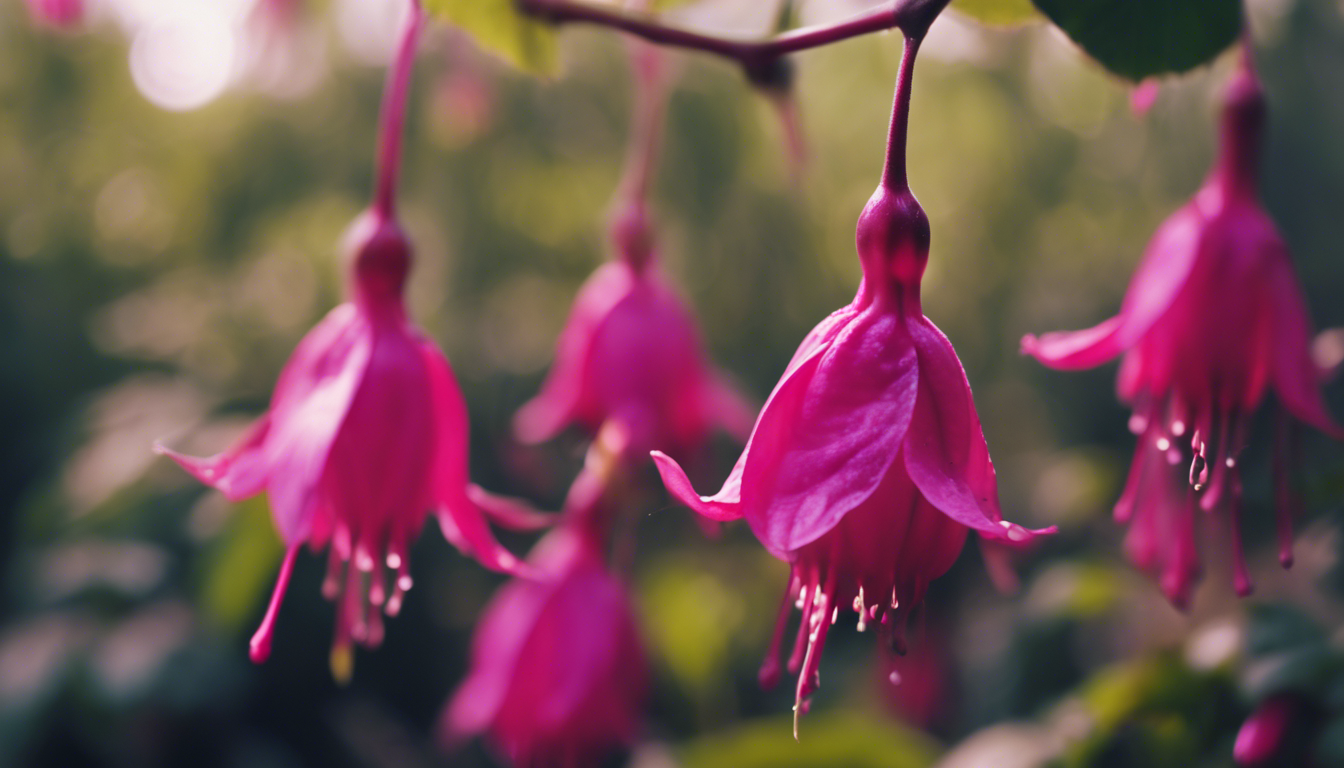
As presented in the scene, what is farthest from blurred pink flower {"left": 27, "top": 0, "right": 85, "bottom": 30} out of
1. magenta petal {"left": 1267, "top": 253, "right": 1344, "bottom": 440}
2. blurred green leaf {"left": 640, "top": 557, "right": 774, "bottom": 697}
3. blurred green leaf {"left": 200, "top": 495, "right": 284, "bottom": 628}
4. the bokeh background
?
magenta petal {"left": 1267, "top": 253, "right": 1344, "bottom": 440}

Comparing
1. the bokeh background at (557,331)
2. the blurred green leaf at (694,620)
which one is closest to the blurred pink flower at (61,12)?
the bokeh background at (557,331)

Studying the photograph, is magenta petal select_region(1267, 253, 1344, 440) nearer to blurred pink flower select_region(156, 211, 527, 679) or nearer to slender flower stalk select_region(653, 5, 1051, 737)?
slender flower stalk select_region(653, 5, 1051, 737)

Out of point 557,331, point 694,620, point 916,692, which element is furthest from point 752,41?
point 557,331

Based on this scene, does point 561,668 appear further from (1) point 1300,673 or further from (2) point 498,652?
(1) point 1300,673

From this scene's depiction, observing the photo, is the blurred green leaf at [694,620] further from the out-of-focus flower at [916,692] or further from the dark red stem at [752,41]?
the dark red stem at [752,41]

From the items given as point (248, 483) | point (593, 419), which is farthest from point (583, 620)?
point (248, 483)

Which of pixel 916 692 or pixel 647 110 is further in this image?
pixel 916 692

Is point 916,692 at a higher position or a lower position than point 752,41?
lower
